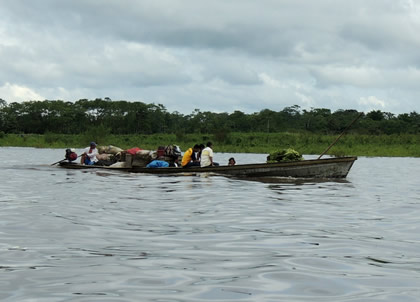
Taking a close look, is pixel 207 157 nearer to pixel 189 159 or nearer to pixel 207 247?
pixel 189 159

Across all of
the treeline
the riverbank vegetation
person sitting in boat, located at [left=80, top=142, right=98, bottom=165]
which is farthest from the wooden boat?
the treeline

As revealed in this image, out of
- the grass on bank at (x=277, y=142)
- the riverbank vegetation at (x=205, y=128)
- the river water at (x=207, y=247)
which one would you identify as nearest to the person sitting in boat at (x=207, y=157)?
the river water at (x=207, y=247)

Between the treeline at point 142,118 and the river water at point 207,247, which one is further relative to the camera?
the treeline at point 142,118

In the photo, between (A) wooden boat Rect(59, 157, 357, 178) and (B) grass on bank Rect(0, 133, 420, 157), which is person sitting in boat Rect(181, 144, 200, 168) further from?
(B) grass on bank Rect(0, 133, 420, 157)

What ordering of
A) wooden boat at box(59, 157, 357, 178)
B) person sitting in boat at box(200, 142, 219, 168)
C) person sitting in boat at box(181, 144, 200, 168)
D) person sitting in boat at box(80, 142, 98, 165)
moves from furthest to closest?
person sitting in boat at box(80, 142, 98, 165) < person sitting in boat at box(181, 144, 200, 168) < person sitting in boat at box(200, 142, 219, 168) < wooden boat at box(59, 157, 357, 178)

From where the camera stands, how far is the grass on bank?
42469 millimetres

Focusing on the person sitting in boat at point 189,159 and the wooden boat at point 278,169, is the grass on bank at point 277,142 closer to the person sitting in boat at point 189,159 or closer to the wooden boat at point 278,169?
the wooden boat at point 278,169

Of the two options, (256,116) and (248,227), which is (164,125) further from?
(248,227)

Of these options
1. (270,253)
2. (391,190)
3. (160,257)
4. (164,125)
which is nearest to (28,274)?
(160,257)

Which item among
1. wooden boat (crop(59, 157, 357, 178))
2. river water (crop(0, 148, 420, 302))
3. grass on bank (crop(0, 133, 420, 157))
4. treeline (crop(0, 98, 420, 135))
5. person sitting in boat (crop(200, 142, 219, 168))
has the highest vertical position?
treeline (crop(0, 98, 420, 135))

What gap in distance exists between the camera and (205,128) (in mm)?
77000

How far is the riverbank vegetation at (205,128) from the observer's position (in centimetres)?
4519

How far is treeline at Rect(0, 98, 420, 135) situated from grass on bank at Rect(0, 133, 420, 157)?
90.1ft

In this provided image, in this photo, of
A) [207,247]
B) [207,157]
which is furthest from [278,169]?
[207,247]
